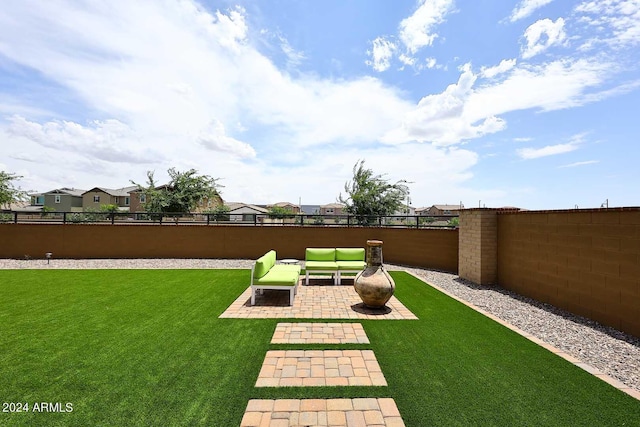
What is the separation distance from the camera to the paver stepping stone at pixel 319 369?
3299mm

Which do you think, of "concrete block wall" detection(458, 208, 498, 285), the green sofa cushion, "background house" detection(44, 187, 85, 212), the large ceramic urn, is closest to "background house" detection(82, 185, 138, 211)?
"background house" detection(44, 187, 85, 212)

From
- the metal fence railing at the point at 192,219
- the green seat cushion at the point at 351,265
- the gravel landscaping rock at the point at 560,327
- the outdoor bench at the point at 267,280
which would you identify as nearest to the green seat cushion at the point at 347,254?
the green seat cushion at the point at 351,265

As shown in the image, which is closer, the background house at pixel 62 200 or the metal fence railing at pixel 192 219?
the metal fence railing at pixel 192 219

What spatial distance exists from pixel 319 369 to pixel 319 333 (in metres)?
1.21

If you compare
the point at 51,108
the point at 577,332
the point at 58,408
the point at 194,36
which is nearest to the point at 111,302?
the point at 58,408

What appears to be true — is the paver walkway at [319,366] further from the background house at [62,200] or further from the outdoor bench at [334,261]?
the background house at [62,200]

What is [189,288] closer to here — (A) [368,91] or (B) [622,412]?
(B) [622,412]

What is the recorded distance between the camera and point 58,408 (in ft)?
9.23

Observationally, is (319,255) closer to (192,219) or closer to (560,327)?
(560,327)

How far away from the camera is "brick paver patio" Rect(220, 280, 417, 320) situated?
18.6ft

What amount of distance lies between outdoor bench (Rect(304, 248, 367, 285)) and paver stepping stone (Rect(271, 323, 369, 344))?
10.3 feet

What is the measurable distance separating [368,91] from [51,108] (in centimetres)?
1293

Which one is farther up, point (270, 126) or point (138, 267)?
point (270, 126)

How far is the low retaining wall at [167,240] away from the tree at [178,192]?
13.2 metres
